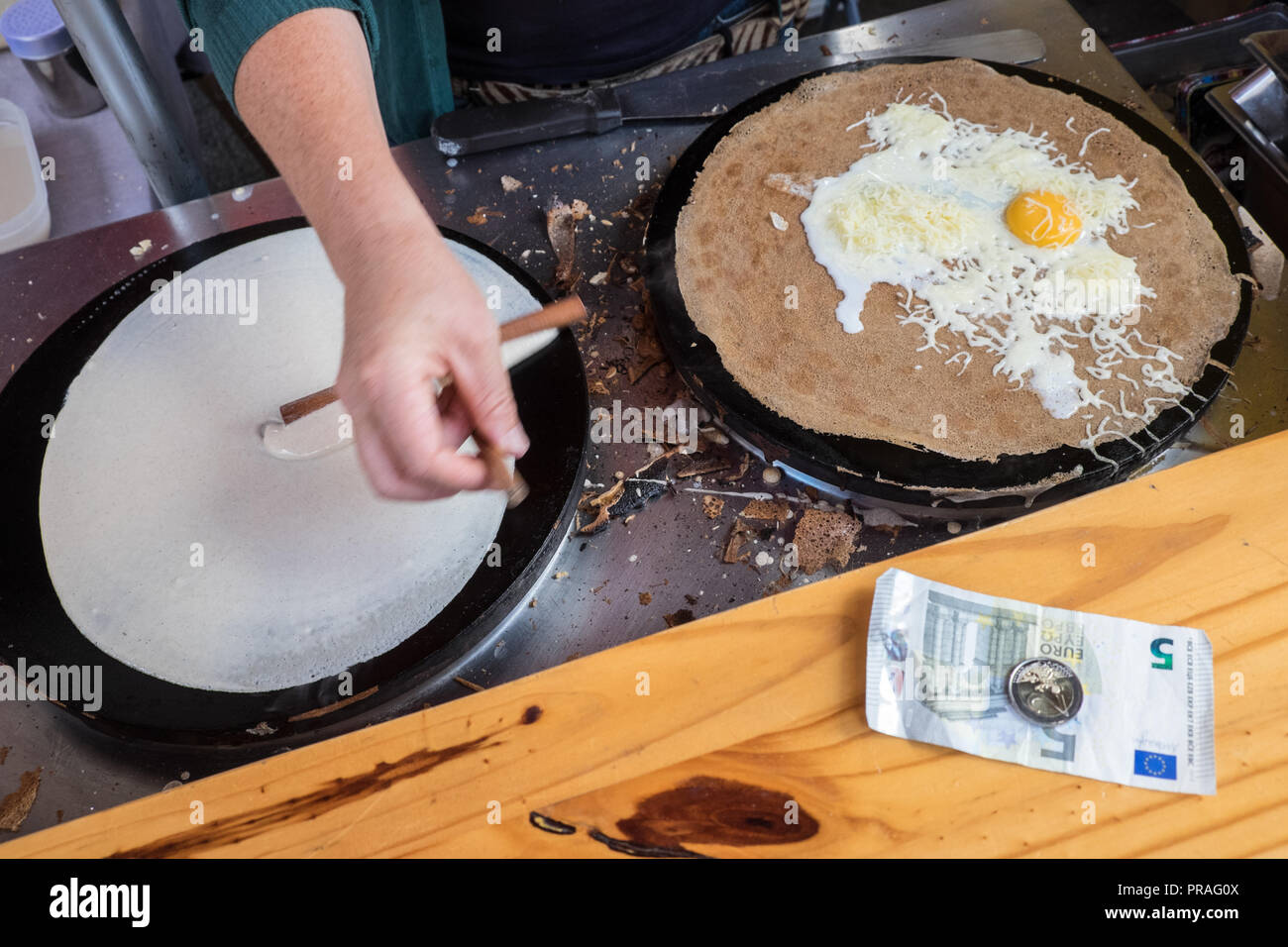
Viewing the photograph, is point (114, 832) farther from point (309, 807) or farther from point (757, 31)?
point (757, 31)

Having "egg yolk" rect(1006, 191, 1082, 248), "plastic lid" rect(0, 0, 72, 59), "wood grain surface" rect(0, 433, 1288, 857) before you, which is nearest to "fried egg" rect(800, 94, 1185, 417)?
"egg yolk" rect(1006, 191, 1082, 248)

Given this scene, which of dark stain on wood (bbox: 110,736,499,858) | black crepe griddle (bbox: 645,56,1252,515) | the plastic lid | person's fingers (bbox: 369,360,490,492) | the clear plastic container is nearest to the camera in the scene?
dark stain on wood (bbox: 110,736,499,858)

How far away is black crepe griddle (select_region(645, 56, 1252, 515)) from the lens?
1.13m

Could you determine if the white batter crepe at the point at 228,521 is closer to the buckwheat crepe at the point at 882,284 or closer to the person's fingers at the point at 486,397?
the person's fingers at the point at 486,397

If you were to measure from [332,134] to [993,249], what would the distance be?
98 cm

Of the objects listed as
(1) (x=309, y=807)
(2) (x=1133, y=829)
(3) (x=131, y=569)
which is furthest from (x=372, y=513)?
(2) (x=1133, y=829)

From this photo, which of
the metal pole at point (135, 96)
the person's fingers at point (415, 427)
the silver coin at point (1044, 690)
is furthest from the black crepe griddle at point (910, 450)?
the metal pole at point (135, 96)

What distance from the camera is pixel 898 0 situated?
3377mm

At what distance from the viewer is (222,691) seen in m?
1.00

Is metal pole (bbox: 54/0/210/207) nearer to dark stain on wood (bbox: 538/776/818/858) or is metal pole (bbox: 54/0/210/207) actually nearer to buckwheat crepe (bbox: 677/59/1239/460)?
buckwheat crepe (bbox: 677/59/1239/460)

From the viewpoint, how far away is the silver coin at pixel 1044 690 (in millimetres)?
801

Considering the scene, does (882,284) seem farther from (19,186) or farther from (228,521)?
(19,186)

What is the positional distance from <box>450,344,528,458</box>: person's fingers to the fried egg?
60cm

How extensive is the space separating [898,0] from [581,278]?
106 inches
